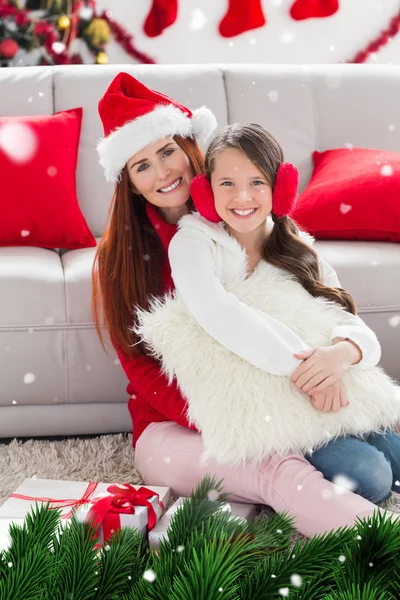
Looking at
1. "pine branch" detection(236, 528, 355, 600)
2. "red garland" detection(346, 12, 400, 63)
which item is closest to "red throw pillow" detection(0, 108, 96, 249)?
"red garland" detection(346, 12, 400, 63)

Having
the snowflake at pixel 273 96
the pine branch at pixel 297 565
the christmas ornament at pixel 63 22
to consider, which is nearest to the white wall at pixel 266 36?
the christmas ornament at pixel 63 22

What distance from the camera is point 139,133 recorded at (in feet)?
4.96

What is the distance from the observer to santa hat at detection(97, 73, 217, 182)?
152 centimetres

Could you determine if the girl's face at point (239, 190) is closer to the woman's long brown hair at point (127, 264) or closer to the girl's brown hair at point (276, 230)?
the girl's brown hair at point (276, 230)

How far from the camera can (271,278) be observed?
4.82 feet

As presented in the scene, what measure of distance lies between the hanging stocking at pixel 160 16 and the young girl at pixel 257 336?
162cm

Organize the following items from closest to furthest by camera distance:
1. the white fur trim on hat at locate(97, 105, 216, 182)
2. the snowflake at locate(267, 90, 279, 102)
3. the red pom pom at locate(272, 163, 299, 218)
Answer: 1. the red pom pom at locate(272, 163, 299, 218)
2. the white fur trim on hat at locate(97, 105, 216, 182)
3. the snowflake at locate(267, 90, 279, 102)

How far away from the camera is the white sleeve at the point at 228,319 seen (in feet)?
4.38

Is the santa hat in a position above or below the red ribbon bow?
above

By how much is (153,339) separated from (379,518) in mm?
1072

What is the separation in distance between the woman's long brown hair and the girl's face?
16 centimetres

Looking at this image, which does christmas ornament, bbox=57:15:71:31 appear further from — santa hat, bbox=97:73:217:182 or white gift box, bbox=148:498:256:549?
white gift box, bbox=148:498:256:549

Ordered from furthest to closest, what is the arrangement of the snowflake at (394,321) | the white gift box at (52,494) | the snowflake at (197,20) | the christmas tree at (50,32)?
1. the snowflake at (197,20)
2. the christmas tree at (50,32)
3. the snowflake at (394,321)
4. the white gift box at (52,494)

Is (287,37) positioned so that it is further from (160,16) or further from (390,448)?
(390,448)
